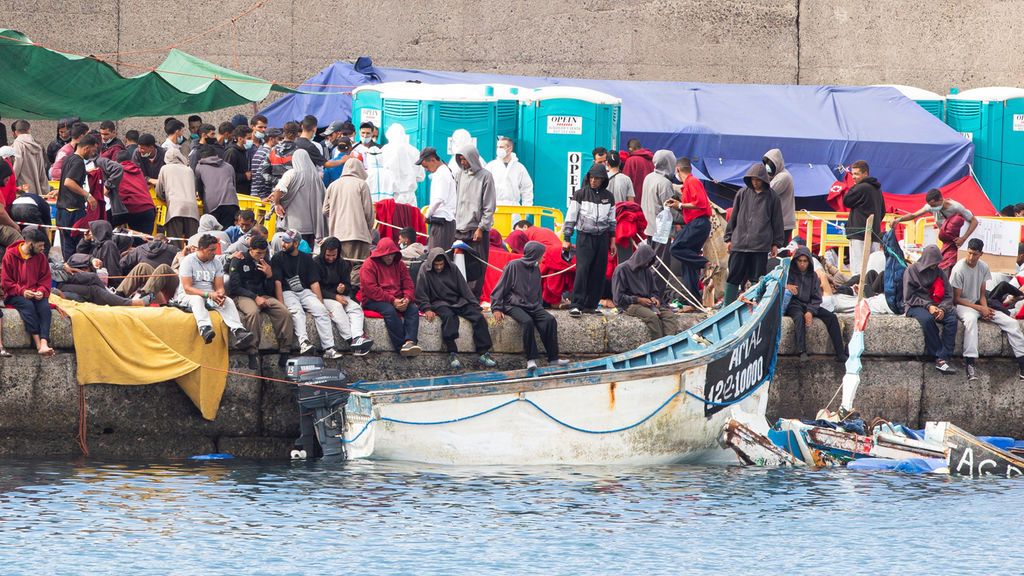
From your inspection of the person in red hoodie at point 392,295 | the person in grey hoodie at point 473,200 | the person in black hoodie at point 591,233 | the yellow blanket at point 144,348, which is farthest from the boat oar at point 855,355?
the yellow blanket at point 144,348

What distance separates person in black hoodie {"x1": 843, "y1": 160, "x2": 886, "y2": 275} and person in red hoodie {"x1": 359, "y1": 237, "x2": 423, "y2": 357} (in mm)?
5074

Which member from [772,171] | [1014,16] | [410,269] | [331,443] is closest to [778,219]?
[772,171]

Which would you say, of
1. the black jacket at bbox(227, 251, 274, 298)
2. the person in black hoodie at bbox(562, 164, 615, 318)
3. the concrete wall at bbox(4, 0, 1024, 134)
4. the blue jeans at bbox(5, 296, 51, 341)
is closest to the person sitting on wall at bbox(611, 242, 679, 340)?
the person in black hoodie at bbox(562, 164, 615, 318)

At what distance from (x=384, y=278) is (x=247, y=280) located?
4.08 ft

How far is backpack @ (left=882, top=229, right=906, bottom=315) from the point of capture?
1622 centimetres

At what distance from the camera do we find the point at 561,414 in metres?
13.7

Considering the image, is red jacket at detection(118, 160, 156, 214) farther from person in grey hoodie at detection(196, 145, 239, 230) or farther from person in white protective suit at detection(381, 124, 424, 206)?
person in white protective suit at detection(381, 124, 424, 206)

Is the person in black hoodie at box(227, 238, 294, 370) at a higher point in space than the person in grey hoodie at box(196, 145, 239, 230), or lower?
lower

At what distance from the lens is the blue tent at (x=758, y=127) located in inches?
852

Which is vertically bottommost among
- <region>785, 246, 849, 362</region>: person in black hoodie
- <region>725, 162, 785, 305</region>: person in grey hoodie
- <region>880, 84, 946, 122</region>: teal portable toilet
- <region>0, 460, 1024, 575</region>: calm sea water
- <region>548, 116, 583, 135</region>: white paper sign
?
<region>0, 460, 1024, 575</region>: calm sea water

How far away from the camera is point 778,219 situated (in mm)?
15227

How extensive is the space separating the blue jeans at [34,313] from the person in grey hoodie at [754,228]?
6435 millimetres

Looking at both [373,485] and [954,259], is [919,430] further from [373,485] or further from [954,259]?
[373,485]

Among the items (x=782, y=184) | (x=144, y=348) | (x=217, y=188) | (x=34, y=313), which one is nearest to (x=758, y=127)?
(x=782, y=184)
